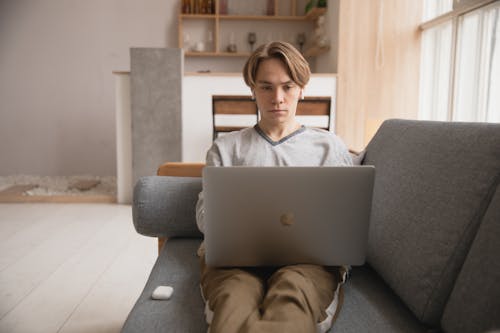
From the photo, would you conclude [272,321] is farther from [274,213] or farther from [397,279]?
[397,279]

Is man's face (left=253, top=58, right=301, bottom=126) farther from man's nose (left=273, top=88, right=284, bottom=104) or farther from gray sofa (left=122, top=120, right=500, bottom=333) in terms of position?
gray sofa (left=122, top=120, right=500, bottom=333)

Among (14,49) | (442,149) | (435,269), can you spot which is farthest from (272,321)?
(14,49)

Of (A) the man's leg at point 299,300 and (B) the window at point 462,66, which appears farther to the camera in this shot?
(B) the window at point 462,66

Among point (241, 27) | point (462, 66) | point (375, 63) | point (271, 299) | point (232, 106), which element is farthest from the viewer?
point (241, 27)

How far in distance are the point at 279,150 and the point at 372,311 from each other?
1.83ft

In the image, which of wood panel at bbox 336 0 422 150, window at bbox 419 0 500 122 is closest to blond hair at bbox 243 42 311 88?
window at bbox 419 0 500 122

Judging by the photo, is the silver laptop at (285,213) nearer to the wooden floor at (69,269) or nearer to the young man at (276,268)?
the young man at (276,268)

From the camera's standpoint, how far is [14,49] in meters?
5.32

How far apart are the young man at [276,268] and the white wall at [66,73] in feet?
14.4

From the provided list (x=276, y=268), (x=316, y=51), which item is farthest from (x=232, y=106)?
(x=276, y=268)

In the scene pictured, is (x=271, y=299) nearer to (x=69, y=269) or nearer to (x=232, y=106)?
(x=69, y=269)

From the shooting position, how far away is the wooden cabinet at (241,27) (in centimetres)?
551

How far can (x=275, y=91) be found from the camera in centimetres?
137

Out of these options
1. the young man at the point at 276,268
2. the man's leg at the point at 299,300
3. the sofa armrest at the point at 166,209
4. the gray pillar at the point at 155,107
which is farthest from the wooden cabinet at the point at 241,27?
the man's leg at the point at 299,300
